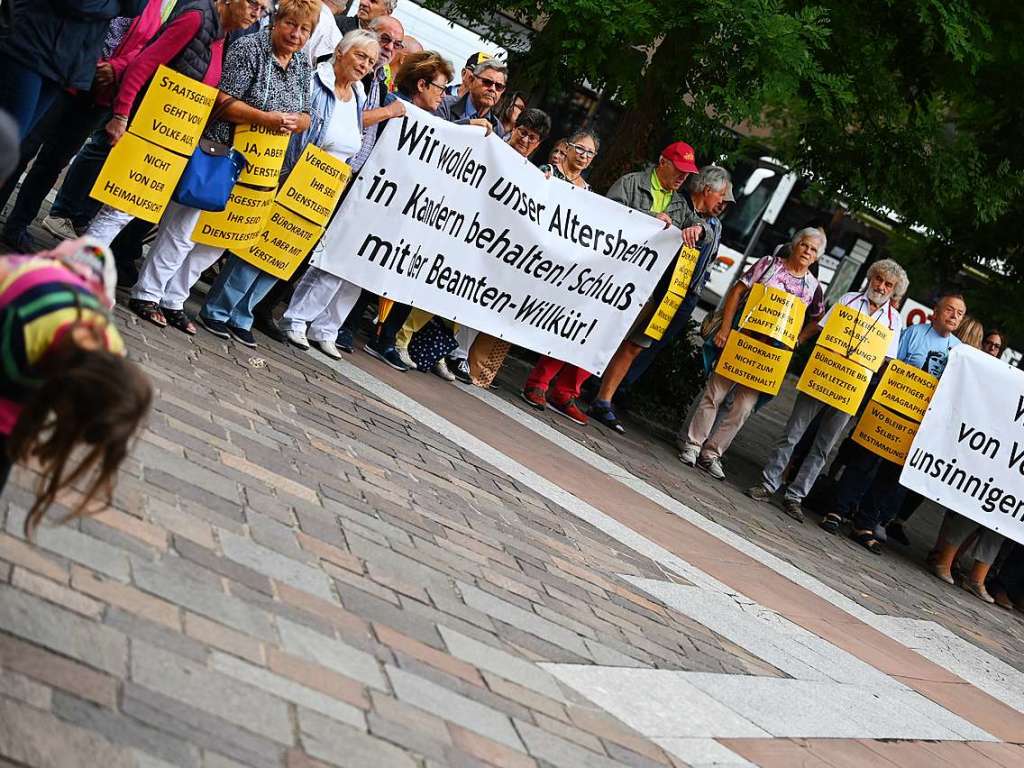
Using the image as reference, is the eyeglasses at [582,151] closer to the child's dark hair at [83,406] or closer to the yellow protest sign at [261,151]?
the yellow protest sign at [261,151]

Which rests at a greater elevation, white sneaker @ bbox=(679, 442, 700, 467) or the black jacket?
the black jacket

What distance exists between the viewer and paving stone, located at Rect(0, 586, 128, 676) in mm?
3711

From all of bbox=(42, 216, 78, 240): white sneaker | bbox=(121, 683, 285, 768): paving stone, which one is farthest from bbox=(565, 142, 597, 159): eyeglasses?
bbox=(121, 683, 285, 768): paving stone

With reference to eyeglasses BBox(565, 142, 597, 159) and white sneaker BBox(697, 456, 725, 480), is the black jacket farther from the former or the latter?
white sneaker BBox(697, 456, 725, 480)

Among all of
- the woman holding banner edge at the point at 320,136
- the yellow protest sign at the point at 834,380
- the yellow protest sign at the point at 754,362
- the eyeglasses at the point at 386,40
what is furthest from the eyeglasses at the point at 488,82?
the yellow protest sign at the point at 834,380

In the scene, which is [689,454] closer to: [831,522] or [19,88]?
[831,522]

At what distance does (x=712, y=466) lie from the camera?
12.2 m

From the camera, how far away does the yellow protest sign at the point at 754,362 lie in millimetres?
→ 11742

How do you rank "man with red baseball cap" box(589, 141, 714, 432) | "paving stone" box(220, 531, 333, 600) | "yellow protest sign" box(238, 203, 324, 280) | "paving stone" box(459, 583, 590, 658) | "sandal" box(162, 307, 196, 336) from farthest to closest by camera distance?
"man with red baseball cap" box(589, 141, 714, 432), "yellow protest sign" box(238, 203, 324, 280), "sandal" box(162, 307, 196, 336), "paving stone" box(459, 583, 590, 658), "paving stone" box(220, 531, 333, 600)

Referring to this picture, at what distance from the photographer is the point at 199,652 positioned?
4031mm

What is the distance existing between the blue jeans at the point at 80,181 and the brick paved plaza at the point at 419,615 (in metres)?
1.82

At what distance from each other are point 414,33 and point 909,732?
16.7 metres

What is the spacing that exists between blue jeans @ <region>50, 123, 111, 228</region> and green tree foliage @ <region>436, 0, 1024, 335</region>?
12.6ft

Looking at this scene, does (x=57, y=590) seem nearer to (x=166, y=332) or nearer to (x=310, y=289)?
(x=166, y=332)
